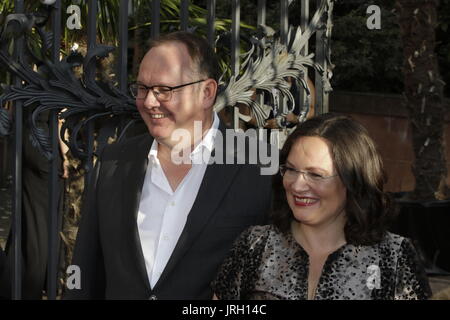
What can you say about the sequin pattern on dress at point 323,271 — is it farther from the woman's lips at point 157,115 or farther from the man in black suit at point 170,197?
the woman's lips at point 157,115

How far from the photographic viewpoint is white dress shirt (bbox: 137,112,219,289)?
2920 millimetres

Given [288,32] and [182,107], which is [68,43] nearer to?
[288,32]

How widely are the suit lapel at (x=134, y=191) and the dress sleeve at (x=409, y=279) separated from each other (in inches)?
32.8

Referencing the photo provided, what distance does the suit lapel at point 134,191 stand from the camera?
9.51 feet

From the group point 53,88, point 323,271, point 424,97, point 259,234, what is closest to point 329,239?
point 323,271

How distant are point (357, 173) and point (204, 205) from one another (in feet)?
1.86

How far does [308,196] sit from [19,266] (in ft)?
4.47

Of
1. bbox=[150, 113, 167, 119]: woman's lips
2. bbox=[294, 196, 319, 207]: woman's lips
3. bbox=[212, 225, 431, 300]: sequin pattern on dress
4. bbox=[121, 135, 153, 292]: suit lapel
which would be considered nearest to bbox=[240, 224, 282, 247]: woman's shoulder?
bbox=[212, 225, 431, 300]: sequin pattern on dress

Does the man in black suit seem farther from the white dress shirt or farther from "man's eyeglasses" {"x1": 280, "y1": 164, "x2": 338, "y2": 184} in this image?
"man's eyeglasses" {"x1": 280, "y1": 164, "x2": 338, "y2": 184}

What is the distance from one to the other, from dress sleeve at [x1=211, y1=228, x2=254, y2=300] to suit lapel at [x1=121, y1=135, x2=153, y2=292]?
295mm

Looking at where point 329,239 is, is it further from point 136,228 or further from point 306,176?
point 136,228

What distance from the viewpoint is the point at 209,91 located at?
3.09 metres

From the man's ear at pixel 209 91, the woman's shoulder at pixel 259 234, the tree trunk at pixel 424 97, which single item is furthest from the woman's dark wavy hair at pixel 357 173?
the tree trunk at pixel 424 97

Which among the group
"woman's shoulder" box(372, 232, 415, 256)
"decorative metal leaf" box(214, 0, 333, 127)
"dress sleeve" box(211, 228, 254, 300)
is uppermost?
"decorative metal leaf" box(214, 0, 333, 127)
